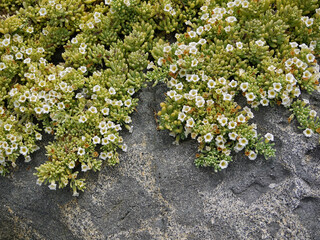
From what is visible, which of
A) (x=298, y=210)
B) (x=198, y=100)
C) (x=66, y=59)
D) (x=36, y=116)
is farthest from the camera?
(x=66, y=59)

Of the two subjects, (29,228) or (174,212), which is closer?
(174,212)

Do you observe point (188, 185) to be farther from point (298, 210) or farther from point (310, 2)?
point (310, 2)

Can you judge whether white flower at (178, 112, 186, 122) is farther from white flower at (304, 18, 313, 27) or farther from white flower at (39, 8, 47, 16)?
white flower at (39, 8, 47, 16)

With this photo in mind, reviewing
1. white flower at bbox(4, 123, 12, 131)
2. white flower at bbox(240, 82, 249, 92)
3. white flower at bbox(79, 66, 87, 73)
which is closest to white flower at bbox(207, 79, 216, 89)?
white flower at bbox(240, 82, 249, 92)

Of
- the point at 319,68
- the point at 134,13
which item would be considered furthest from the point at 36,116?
the point at 319,68

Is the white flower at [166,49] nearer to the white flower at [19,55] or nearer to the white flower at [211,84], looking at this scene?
the white flower at [211,84]

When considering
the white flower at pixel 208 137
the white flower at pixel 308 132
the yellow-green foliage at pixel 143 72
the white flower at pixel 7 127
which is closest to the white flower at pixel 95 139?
the yellow-green foliage at pixel 143 72
